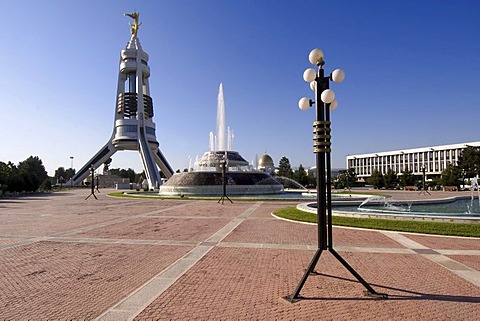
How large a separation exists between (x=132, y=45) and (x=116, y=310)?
316 ft

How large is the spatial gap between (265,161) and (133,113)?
38.7m

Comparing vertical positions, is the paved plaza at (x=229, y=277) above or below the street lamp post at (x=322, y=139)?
below

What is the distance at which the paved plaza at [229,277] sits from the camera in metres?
5.46

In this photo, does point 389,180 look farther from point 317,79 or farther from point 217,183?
point 317,79

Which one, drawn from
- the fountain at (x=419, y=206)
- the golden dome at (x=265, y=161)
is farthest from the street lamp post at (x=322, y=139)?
the golden dome at (x=265, y=161)

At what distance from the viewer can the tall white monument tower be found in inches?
3376

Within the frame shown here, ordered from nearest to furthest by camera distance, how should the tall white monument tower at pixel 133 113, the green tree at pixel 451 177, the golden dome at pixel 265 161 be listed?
1. the green tree at pixel 451 177
2. the tall white monument tower at pixel 133 113
3. the golden dome at pixel 265 161

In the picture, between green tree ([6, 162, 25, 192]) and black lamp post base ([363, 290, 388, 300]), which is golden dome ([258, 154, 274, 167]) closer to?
green tree ([6, 162, 25, 192])

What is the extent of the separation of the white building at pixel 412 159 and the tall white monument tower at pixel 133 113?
70277 millimetres

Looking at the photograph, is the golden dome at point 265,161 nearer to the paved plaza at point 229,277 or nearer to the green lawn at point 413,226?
the green lawn at point 413,226

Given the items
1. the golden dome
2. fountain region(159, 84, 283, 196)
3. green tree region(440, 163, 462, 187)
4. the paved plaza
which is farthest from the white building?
the paved plaza

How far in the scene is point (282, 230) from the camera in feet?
44.8

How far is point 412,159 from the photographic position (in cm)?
10612

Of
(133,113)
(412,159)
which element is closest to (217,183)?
(133,113)
